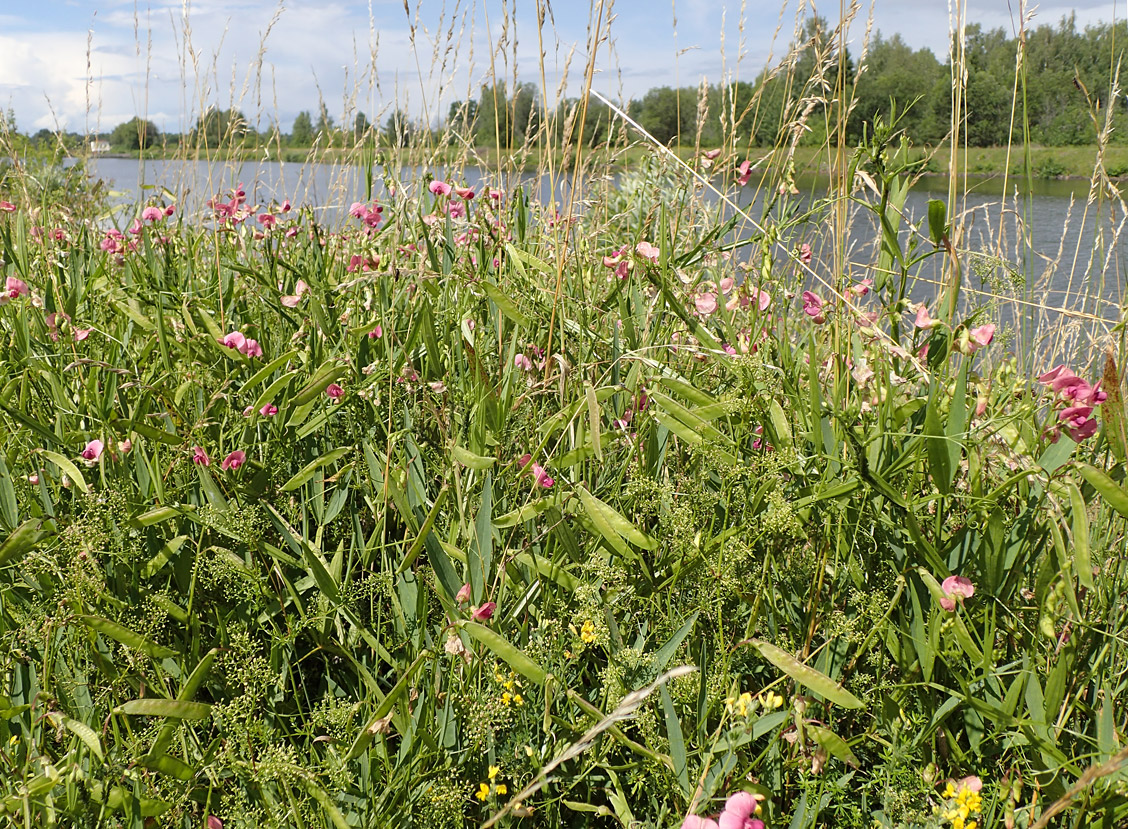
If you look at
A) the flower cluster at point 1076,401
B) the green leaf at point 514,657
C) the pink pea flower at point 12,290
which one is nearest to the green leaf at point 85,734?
the green leaf at point 514,657

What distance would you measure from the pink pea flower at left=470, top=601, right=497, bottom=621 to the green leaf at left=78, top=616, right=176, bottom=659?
0.34 meters

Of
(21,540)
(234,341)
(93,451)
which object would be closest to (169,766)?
(21,540)

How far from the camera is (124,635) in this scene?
2.93ft

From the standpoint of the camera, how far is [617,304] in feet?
4.64

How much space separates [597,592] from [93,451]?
29.4 inches

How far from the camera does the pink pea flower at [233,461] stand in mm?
1139

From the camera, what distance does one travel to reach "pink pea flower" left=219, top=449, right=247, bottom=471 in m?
1.14

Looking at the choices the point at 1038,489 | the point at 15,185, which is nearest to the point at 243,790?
the point at 1038,489

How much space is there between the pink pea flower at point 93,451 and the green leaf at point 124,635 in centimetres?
32

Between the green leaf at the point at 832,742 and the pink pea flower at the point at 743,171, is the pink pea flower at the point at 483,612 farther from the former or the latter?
the pink pea flower at the point at 743,171

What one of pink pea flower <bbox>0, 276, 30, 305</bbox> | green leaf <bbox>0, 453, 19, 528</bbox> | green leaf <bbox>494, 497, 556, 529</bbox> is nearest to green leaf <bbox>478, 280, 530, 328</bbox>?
green leaf <bbox>494, 497, 556, 529</bbox>

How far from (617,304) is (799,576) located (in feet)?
1.93

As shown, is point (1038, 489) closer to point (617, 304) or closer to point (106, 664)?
point (617, 304)

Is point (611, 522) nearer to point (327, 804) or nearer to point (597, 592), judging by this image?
point (597, 592)
